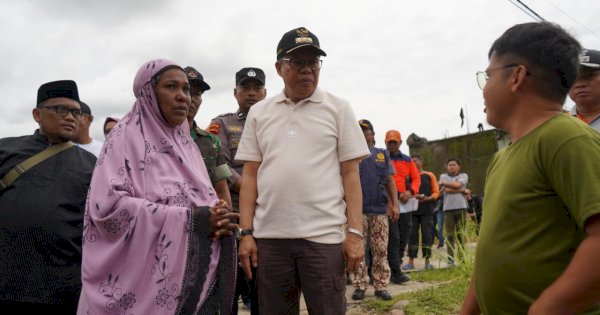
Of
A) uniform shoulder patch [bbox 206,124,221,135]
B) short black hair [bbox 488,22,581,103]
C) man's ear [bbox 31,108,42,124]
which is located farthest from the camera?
uniform shoulder patch [bbox 206,124,221,135]

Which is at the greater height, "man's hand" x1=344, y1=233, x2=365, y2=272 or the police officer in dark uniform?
the police officer in dark uniform

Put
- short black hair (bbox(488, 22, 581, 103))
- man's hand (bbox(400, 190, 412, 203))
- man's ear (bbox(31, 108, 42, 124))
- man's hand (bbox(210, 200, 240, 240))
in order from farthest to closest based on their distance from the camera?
man's hand (bbox(400, 190, 412, 203)), man's ear (bbox(31, 108, 42, 124)), man's hand (bbox(210, 200, 240, 240)), short black hair (bbox(488, 22, 581, 103))

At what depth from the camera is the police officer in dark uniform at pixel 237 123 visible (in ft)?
11.3

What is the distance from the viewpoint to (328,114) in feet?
8.70

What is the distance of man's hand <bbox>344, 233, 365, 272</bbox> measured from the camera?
2.52m

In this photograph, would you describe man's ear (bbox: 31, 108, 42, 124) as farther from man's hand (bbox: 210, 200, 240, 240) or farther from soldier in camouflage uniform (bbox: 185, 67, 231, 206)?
man's hand (bbox: 210, 200, 240, 240)

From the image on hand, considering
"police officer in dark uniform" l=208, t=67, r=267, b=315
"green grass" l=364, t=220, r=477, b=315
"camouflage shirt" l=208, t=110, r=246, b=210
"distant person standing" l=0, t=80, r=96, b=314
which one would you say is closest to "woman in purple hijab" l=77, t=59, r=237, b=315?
"distant person standing" l=0, t=80, r=96, b=314

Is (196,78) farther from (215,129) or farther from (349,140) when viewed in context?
(349,140)

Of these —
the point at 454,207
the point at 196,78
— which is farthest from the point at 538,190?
the point at 454,207

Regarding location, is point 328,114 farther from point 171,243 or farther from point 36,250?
point 36,250

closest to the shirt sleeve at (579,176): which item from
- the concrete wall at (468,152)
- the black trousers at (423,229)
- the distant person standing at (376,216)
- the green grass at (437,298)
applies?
the green grass at (437,298)

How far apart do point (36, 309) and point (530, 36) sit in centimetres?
272

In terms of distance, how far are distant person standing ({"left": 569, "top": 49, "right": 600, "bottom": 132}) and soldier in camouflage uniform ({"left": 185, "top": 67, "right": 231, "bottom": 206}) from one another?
7.10 ft

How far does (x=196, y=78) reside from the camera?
11.2ft
